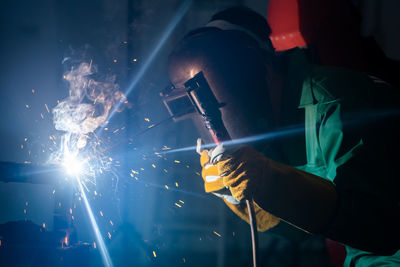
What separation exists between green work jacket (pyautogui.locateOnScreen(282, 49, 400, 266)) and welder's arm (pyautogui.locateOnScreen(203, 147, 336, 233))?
0.06 m

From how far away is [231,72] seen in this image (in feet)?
3.95

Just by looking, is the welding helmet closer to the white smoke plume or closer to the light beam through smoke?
the light beam through smoke

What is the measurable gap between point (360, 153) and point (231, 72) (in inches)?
25.2

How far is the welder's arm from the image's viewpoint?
37.5 inches

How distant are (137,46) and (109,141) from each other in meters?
1.49

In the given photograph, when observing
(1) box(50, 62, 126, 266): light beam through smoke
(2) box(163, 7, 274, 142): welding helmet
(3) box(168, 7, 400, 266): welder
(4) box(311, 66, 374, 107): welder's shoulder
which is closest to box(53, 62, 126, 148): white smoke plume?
(1) box(50, 62, 126, 266): light beam through smoke

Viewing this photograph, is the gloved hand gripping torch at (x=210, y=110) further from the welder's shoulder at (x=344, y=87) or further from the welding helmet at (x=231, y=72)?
the welder's shoulder at (x=344, y=87)

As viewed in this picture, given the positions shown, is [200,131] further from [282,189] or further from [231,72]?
[282,189]

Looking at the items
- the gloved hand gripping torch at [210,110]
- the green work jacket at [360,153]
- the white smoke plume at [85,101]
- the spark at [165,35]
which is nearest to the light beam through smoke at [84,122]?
the white smoke plume at [85,101]

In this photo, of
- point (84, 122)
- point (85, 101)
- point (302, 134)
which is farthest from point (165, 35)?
point (302, 134)

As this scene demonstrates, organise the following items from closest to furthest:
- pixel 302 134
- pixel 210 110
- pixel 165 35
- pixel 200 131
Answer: pixel 210 110 < pixel 302 134 < pixel 200 131 < pixel 165 35

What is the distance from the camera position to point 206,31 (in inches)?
50.3

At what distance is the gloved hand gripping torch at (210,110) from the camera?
1.10 meters

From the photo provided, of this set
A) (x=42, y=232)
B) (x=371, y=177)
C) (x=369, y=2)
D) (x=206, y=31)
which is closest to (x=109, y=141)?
(x=42, y=232)
